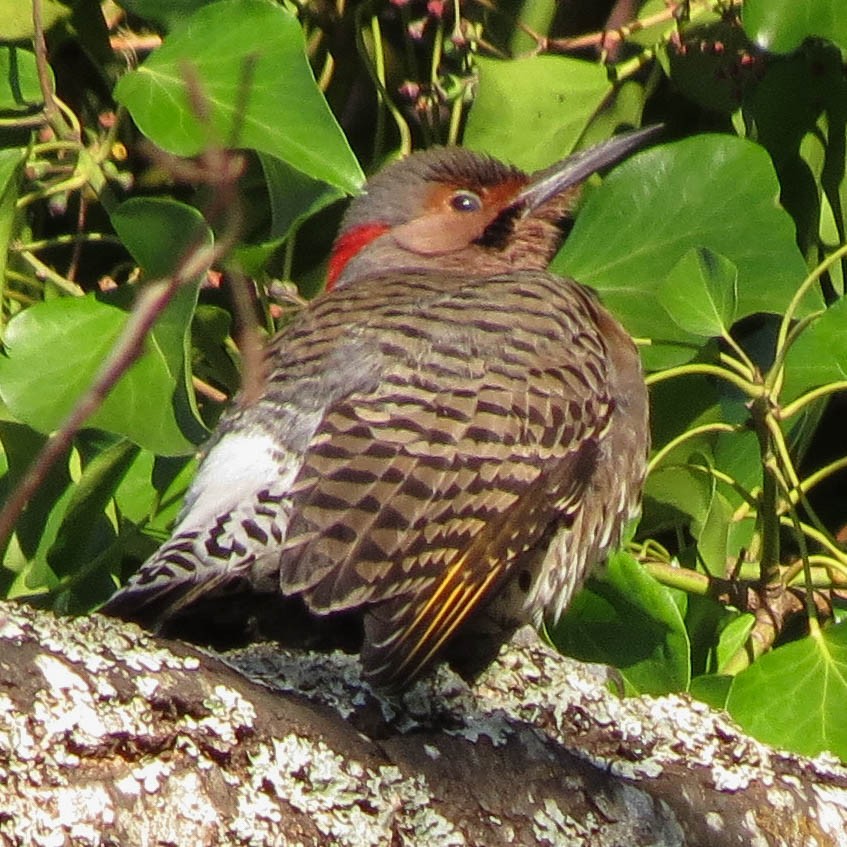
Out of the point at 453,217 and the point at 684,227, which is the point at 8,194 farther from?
the point at 684,227

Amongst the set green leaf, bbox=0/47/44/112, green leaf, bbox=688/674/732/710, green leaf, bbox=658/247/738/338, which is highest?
green leaf, bbox=658/247/738/338

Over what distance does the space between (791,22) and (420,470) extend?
1082mm

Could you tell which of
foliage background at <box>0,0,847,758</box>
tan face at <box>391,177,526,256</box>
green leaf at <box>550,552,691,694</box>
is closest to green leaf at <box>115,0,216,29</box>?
foliage background at <box>0,0,847,758</box>

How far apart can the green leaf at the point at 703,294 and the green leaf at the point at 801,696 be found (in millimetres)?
556

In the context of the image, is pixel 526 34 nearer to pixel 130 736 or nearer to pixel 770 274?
pixel 770 274

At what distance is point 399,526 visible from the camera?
2666mm

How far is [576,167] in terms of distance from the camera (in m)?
3.55

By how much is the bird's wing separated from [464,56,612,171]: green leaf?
41 centimetres

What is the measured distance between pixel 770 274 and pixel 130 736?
166cm

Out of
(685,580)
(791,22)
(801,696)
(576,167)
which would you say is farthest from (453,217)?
(801,696)

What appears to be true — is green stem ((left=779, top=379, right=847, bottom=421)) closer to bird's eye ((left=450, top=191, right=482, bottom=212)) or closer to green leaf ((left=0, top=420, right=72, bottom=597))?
bird's eye ((left=450, top=191, right=482, bottom=212))

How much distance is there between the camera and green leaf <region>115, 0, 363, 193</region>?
9.28 feet

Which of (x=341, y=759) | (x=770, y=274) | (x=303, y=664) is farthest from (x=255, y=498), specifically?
(x=770, y=274)

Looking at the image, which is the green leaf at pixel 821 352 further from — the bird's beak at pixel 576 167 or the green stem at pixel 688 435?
the bird's beak at pixel 576 167
